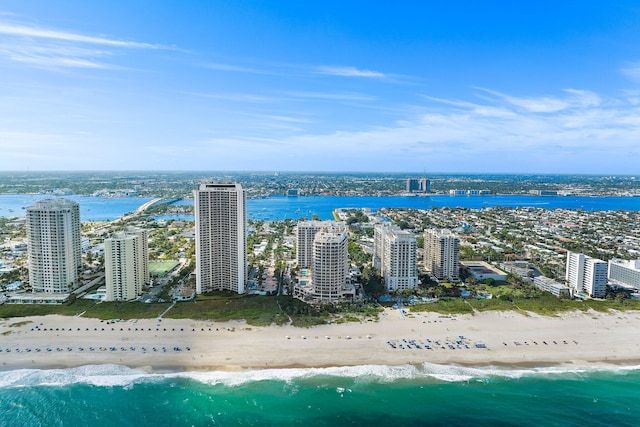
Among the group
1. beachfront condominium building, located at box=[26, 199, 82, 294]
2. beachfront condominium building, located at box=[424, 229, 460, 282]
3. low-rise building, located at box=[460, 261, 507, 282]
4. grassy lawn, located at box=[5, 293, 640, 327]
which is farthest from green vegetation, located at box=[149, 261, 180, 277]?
low-rise building, located at box=[460, 261, 507, 282]

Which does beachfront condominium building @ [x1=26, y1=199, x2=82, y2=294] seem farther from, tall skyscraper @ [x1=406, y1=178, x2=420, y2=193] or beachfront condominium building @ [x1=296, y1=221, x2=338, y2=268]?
tall skyscraper @ [x1=406, y1=178, x2=420, y2=193]

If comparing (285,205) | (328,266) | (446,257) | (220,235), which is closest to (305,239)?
(328,266)

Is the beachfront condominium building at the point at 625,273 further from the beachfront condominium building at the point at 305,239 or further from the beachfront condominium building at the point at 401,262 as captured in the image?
the beachfront condominium building at the point at 305,239

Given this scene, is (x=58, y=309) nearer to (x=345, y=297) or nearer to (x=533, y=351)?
(x=345, y=297)

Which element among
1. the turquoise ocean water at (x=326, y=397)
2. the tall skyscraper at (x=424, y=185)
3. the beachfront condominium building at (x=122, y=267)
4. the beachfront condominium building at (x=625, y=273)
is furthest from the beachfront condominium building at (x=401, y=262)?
the tall skyscraper at (x=424, y=185)

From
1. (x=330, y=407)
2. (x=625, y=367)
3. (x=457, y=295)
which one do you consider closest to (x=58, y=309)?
(x=330, y=407)

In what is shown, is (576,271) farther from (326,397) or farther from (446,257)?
(326,397)
